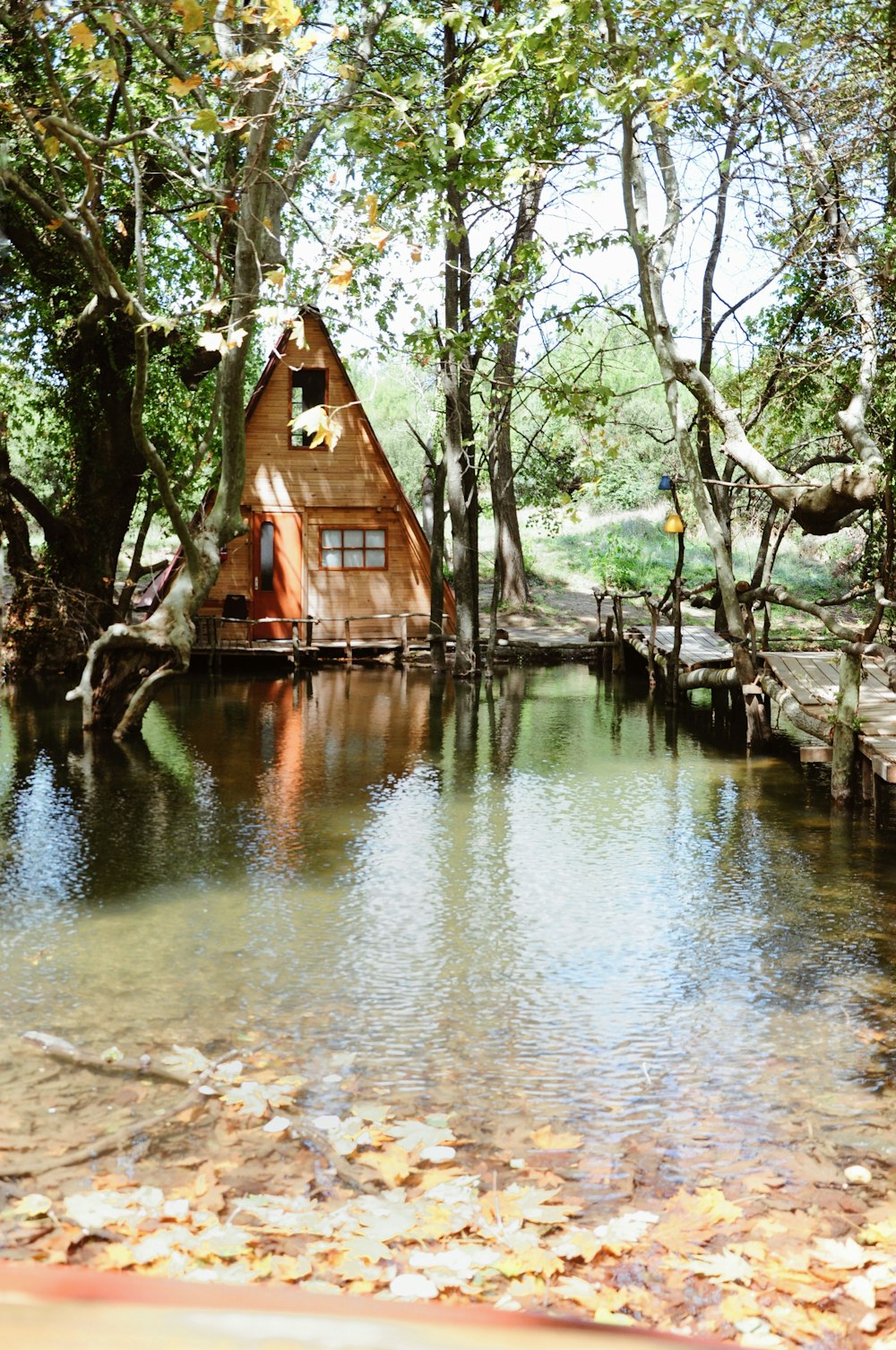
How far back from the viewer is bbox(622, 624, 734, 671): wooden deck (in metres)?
20.0

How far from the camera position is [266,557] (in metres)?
27.5

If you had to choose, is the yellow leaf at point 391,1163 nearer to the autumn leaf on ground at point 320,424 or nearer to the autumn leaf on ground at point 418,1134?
the autumn leaf on ground at point 418,1134

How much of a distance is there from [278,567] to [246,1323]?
89.1 ft

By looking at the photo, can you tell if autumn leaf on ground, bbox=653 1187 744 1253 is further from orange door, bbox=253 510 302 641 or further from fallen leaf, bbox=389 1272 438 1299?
orange door, bbox=253 510 302 641

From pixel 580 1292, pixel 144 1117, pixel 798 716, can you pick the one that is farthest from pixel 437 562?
pixel 580 1292

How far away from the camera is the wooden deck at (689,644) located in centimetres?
2000

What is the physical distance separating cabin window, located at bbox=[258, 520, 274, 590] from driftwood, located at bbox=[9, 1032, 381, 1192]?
2200cm

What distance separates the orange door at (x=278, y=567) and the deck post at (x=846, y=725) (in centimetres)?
1722

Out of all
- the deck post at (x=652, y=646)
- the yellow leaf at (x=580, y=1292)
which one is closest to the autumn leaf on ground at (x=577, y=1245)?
the yellow leaf at (x=580, y=1292)

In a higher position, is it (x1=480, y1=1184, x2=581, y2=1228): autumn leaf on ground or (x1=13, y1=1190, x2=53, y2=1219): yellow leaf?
(x1=13, y1=1190, x2=53, y2=1219): yellow leaf

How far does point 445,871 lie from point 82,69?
44.7ft

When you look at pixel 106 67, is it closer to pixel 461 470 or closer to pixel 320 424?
pixel 320 424

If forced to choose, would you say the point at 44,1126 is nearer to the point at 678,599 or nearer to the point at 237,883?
the point at 237,883

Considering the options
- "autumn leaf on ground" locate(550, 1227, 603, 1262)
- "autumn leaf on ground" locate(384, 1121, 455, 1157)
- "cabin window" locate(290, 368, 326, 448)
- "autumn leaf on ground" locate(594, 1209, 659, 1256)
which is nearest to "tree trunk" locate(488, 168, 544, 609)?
"cabin window" locate(290, 368, 326, 448)
